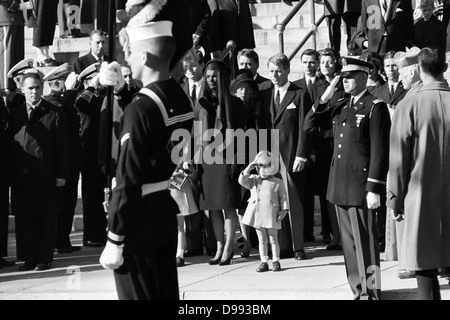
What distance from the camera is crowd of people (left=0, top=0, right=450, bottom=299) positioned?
6809 mm

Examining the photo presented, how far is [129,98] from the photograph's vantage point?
307 inches

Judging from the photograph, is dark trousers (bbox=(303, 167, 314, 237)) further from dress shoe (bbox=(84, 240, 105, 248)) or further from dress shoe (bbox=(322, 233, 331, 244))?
dress shoe (bbox=(84, 240, 105, 248))

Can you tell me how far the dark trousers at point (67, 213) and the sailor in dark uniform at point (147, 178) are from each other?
6.36 meters

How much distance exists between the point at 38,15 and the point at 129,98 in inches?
355

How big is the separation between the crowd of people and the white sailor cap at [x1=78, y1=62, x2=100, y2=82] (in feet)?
0.07

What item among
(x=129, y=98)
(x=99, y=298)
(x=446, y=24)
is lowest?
(x=99, y=298)

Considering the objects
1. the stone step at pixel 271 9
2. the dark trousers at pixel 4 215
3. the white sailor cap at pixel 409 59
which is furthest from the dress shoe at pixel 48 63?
the white sailor cap at pixel 409 59

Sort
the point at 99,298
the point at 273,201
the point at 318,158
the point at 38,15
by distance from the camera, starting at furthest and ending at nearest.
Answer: the point at 38,15
the point at 318,158
the point at 273,201
the point at 99,298

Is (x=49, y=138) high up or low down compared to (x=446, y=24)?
down

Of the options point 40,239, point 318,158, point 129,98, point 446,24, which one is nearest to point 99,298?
point 40,239

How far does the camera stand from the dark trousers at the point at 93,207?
13.6m

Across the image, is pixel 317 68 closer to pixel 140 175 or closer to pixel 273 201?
pixel 273 201

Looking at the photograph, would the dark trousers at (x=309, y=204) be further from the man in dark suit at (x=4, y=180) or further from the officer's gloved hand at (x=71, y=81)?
the man in dark suit at (x=4, y=180)

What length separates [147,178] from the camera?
22.0ft
